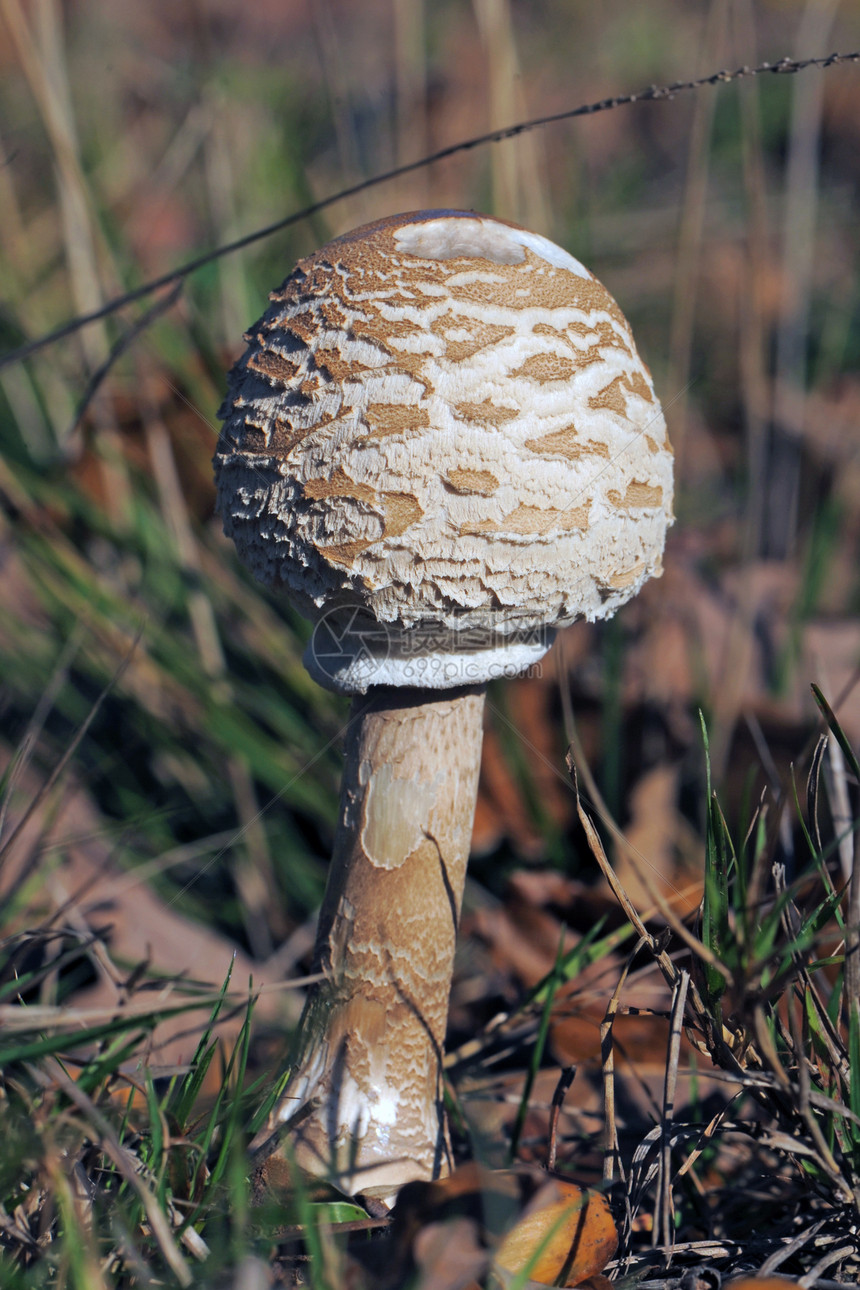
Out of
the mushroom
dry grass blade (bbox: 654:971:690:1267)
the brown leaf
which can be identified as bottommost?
the brown leaf

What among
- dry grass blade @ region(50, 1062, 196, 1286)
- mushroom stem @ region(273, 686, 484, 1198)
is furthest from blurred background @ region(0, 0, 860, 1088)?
dry grass blade @ region(50, 1062, 196, 1286)

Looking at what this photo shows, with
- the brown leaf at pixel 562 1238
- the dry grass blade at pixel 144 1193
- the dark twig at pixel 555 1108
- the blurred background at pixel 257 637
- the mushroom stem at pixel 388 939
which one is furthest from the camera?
the blurred background at pixel 257 637

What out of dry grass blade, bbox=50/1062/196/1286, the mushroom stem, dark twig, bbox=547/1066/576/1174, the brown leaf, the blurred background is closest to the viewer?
dry grass blade, bbox=50/1062/196/1286

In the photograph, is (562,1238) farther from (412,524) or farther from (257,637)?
(257,637)

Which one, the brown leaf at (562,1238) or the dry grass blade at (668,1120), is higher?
the dry grass blade at (668,1120)

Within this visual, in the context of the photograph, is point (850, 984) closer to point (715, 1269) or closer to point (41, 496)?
point (715, 1269)

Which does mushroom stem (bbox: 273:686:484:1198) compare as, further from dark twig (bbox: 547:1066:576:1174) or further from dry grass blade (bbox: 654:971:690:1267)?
dry grass blade (bbox: 654:971:690:1267)

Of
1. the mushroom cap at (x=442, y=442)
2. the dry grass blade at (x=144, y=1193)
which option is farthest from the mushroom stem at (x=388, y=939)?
the dry grass blade at (x=144, y=1193)

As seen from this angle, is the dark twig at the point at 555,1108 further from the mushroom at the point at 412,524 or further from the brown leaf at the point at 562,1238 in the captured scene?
the mushroom at the point at 412,524
